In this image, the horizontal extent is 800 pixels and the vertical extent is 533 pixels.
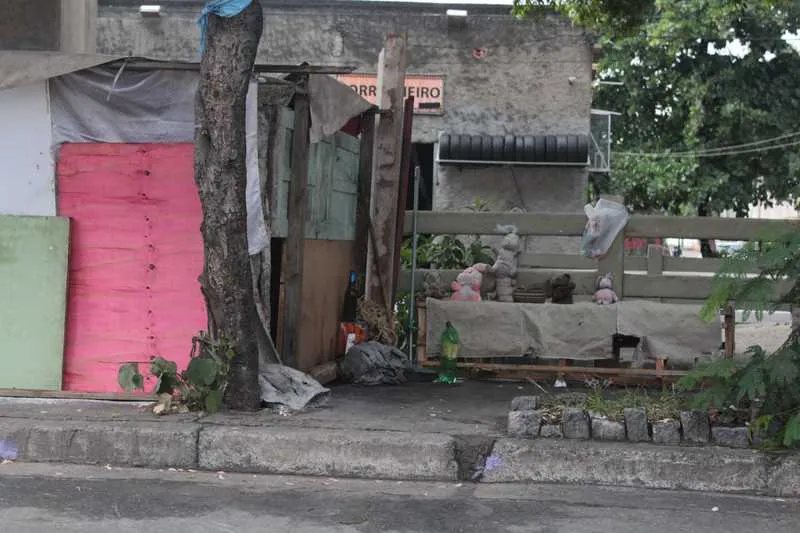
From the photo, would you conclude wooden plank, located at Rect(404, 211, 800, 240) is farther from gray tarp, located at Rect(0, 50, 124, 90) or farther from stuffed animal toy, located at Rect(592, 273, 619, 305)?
gray tarp, located at Rect(0, 50, 124, 90)

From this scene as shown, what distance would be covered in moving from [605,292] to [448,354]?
1.63 meters

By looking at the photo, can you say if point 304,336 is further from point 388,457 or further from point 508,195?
point 508,195

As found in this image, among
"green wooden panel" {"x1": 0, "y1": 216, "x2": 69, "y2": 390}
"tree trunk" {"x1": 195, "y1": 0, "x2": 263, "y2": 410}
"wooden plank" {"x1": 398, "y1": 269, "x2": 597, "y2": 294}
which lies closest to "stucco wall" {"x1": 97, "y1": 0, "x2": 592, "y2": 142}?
"wooden plank" {"x1": 398, "y1": 269, "x2": 597, "y2": 294}

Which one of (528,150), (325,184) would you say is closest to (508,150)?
(528,150)

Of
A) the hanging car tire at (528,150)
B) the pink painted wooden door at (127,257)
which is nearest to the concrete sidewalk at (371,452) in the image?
the pink painted wooden door at (127,257)

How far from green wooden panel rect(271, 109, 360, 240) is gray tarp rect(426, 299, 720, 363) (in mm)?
1249

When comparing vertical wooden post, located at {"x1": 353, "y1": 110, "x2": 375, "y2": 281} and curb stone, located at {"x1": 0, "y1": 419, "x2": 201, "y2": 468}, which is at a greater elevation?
vertical wooden post, located at {"x1": 353, "y1": 110, "x2": 375, "y2": 281}

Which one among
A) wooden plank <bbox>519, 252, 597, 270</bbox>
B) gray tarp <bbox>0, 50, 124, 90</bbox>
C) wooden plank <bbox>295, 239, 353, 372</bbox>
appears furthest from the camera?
wooden plank <bbox>519, 252, 597, 270</bbox>

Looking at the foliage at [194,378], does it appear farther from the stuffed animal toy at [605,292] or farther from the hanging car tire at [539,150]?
the hanging car tire at [539,150]

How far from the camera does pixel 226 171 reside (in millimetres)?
6316

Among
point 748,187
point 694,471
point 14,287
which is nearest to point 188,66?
point 14,287

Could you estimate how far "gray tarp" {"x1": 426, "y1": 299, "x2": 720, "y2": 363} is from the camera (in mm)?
8234

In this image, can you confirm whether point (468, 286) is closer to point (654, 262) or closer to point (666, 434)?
point (654, 262)

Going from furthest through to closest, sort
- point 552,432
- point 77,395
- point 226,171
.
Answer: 1. point 77,395
2. point 226,171
3. point 552,432
